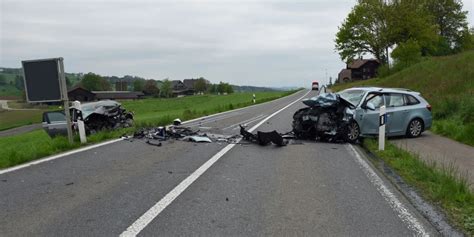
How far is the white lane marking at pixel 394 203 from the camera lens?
4.74 meters

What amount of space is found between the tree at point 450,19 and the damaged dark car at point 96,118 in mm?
70762

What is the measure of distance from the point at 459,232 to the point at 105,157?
6983 mm

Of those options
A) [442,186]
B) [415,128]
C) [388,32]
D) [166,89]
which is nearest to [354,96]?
[415,128]

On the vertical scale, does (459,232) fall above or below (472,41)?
below

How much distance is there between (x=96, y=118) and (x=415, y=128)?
11.2m

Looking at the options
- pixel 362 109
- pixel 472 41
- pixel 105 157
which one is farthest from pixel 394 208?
pixel 472 41

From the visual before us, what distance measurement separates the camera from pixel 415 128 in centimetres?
1330

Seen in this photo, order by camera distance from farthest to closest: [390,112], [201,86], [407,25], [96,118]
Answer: [201,86] → [407,25] → [96,118] → [390,112]

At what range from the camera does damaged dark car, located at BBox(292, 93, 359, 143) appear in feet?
38.6

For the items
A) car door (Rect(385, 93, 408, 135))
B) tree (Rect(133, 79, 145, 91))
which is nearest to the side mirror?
car door (Rect(385, 93, 408, 135))

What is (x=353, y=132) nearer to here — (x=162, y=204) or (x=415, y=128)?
(x=415, y=128)

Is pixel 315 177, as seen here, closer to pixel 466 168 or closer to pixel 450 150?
pixel 466 168

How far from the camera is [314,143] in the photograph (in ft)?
38.6

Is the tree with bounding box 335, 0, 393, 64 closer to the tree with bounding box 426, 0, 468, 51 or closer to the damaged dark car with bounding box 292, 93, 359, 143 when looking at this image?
the tree with bounding box 426, 0, 468, 51
